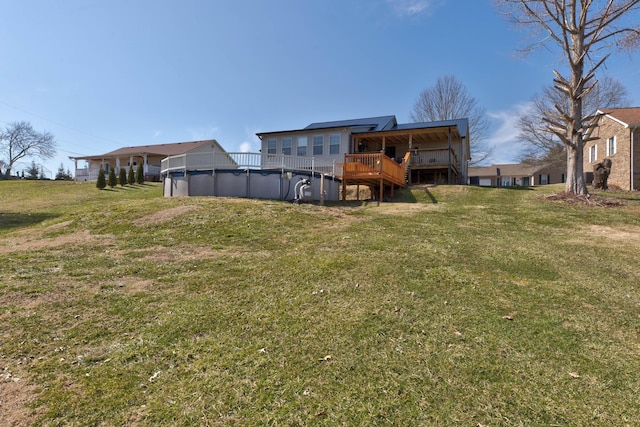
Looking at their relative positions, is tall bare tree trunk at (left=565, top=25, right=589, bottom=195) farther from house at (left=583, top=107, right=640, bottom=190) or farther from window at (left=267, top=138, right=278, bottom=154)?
window at (left=267, top=138, right=278, bottom=154)

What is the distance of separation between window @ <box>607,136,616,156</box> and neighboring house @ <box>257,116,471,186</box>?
8.40m

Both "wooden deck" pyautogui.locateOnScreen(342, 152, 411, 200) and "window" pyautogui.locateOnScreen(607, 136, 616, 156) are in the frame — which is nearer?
"wooden deck" pyautogui.locateOnScreen(342, 152, 411, 200)

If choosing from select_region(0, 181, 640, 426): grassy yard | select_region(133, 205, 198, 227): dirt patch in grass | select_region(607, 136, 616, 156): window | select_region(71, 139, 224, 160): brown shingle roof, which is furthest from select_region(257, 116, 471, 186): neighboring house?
select_region(71, 139, 224, 160): brown shingle roof

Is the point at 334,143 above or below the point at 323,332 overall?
above

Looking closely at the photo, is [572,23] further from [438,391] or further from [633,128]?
[438,391]

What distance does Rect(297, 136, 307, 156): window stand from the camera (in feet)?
71.5

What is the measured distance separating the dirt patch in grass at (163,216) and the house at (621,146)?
20149mm

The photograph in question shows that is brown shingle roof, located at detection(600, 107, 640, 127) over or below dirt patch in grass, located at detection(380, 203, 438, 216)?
over

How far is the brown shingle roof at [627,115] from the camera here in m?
19.1

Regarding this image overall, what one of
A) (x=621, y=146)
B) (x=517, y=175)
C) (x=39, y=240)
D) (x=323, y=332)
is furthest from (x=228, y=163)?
(x=517, y=175)

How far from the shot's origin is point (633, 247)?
7168 mm

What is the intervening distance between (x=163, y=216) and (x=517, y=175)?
49.3 m

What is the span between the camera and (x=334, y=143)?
2123 cm

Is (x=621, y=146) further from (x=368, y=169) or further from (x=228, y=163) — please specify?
(x=228, y=163)
